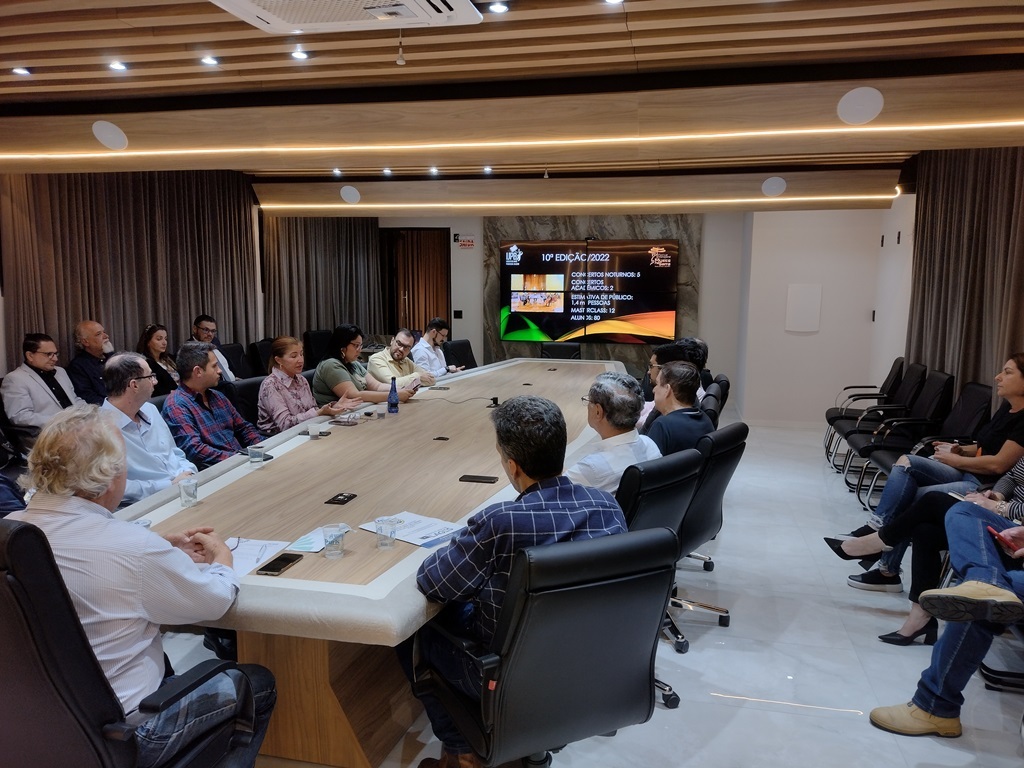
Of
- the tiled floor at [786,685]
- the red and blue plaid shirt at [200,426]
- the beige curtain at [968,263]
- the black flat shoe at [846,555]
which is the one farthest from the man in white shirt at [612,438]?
the beige curtain at [968,263]

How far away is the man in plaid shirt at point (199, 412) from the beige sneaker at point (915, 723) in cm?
312

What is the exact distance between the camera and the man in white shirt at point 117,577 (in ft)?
5.38

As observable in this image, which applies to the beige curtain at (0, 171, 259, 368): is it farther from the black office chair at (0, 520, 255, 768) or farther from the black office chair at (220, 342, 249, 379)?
the black office chair at (0, 520, 255, 768)

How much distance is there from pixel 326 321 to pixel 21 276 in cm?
494

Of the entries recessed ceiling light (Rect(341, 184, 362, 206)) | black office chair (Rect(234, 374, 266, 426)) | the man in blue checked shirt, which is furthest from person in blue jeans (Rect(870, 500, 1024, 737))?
recessed ceiling light (Rect(341, 184, 362, 206))

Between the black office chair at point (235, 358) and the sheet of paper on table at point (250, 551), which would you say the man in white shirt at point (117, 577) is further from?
the black office chair at point (235, 358)

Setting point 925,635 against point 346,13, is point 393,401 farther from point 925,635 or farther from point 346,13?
point 925,635

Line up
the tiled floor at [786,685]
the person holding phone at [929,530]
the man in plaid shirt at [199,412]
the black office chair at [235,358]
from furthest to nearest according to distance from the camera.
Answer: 1. the black office chair at [235,358]
2. the man in plaid shirt at [199,412]
3. the person holding phone at [929,530]
4. the tiled floor at [786,685]

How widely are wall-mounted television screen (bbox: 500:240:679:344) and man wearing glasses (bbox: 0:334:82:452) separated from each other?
21.3 feet

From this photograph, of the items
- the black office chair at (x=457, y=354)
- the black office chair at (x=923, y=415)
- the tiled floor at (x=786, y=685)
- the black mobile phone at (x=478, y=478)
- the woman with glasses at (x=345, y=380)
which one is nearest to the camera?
the tiled floor at (x=786, y=685)

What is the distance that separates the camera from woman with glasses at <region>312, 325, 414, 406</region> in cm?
497

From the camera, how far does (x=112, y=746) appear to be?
1.52m

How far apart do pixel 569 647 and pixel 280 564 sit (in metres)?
0.90

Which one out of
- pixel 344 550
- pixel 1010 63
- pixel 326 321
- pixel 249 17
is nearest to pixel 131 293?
pixel 326 321
